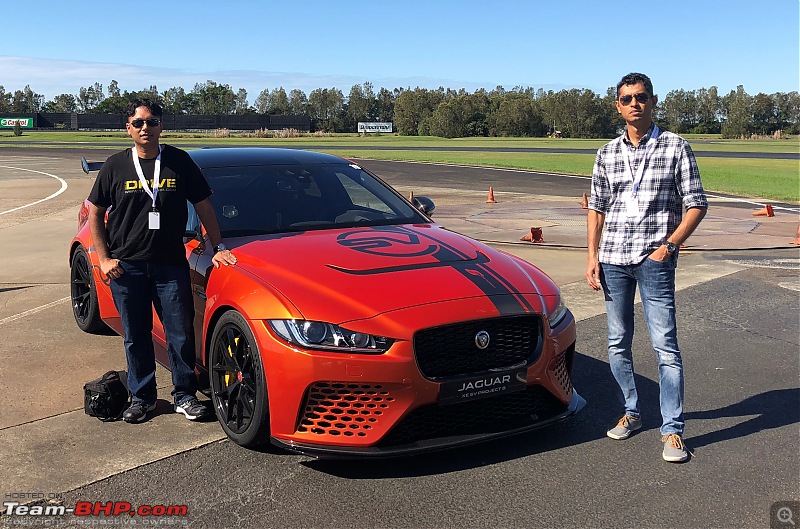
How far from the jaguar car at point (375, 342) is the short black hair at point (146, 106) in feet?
2.66

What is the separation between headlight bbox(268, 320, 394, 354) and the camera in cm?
398

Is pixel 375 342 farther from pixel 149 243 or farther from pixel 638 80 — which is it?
pixel 638 80

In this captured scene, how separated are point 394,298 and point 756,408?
2.61m

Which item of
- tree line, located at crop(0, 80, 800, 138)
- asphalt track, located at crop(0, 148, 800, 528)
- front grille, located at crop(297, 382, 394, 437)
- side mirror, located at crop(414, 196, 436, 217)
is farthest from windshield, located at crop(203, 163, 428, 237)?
tree line, located at crop(0, 80, 800, 138)

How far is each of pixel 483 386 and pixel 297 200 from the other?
2232 millimetres

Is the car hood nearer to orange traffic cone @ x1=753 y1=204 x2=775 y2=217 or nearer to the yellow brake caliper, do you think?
the yellow brake caliper

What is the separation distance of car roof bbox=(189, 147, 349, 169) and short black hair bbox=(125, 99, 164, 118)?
906mm

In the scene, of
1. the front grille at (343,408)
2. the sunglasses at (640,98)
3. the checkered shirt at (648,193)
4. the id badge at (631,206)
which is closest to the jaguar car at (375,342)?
the front grille at (343,408)

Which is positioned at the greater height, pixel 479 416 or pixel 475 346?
pixel 475 346

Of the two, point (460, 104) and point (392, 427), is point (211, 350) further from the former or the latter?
point (460, 104)

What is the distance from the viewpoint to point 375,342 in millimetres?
3990

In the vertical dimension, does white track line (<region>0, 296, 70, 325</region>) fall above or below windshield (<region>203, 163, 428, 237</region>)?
below

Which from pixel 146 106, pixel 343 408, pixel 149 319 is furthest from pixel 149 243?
pixel 343 408

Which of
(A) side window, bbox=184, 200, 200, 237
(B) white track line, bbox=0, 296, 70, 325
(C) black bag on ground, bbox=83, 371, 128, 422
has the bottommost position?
(B) white track line, bbox=0, 296, 70, 325
